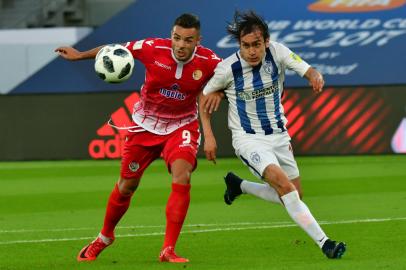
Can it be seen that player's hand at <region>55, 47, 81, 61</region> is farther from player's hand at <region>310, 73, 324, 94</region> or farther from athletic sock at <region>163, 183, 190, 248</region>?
player's hand at <region>310, 73, 324, 94</region>

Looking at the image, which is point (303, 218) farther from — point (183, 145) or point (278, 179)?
point (183, 145)

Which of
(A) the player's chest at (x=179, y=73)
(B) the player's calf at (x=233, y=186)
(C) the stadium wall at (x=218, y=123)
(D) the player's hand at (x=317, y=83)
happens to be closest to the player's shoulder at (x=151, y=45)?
(A) the player's chest at (x=179, y=73)

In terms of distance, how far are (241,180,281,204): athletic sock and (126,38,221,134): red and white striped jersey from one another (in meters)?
0.98

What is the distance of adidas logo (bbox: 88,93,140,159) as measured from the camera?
68.8ft

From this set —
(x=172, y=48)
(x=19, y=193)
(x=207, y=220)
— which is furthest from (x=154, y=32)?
(x=172, y=48)

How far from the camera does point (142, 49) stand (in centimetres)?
922

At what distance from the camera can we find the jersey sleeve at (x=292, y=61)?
8820 mm

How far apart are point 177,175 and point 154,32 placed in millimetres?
19171

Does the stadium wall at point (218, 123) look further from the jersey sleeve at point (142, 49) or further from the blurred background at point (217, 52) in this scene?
the jersey sleeve at point (142, 49)

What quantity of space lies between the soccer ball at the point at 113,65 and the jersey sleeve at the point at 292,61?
3.76 ft

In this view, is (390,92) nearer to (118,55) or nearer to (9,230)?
(9,230)

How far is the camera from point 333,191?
585 inches

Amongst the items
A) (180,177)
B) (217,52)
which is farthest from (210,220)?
(217,52)

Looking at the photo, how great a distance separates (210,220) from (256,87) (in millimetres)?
3046
